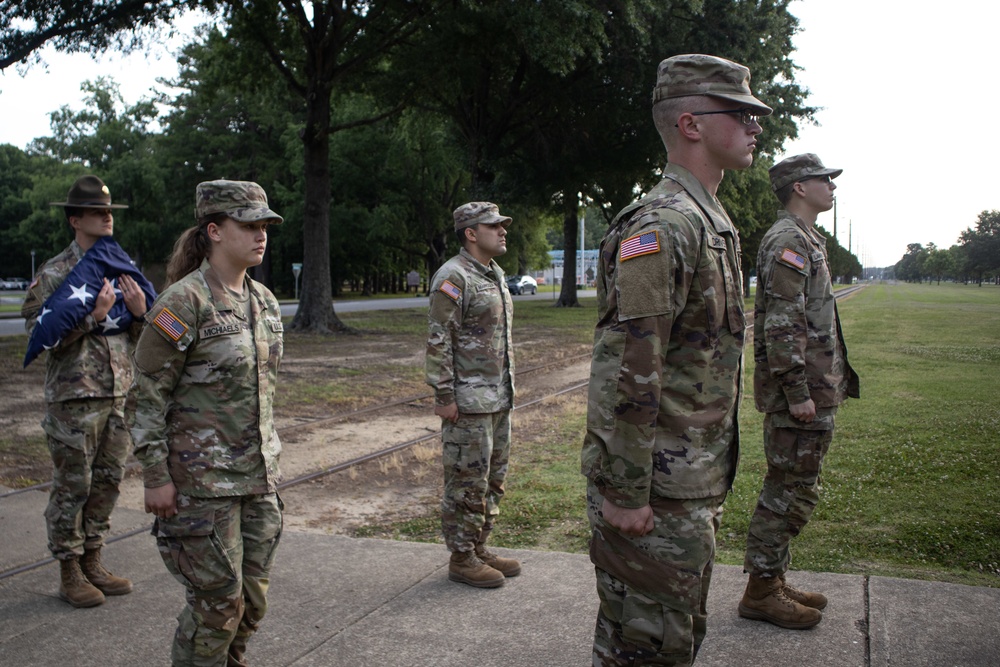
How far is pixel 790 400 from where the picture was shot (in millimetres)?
3855

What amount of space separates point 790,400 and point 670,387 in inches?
62.5

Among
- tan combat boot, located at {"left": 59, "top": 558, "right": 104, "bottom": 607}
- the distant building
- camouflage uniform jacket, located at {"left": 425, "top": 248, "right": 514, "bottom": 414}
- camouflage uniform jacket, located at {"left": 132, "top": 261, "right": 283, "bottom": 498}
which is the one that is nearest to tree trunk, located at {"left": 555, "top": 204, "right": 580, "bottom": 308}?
camouflage uniform jacket, located at {"left": 425, "top": 248, "right": 514, "bottom": 414}

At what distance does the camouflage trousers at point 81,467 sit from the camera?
4.27m

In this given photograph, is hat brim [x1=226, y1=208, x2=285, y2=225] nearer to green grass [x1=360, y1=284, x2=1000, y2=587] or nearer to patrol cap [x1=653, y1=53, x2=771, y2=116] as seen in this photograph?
patrol cap [x1=653, y1=53, x2=771, y2=116]

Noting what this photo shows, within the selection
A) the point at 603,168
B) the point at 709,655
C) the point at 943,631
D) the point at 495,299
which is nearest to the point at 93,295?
the point at 495,299

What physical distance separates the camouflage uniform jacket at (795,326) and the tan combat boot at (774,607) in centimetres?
82

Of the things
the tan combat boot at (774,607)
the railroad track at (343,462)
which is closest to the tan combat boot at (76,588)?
the railroad track at (343,462)

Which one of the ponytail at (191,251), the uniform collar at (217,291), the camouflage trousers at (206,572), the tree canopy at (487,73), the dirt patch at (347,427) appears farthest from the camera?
the tree canopy at (487,73)

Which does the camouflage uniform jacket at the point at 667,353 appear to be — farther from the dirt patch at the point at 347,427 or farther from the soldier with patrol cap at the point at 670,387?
the dirt patch at the point at 347,427

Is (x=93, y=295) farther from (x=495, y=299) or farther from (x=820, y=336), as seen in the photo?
(x=820, y=336)

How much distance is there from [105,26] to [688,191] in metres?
16.9

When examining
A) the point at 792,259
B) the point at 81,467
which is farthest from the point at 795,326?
the point at 81,467

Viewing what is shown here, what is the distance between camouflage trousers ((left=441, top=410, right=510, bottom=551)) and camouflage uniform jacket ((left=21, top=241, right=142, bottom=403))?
1780 millimetres

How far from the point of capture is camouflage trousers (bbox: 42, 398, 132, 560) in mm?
4266
